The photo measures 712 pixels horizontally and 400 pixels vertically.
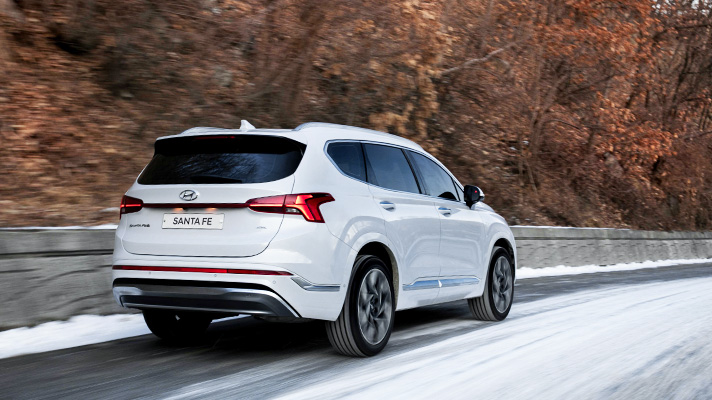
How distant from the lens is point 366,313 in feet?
20.4

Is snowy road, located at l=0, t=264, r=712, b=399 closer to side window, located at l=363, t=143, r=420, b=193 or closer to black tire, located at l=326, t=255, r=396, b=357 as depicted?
black tire, located at l=326, t=255, r=396, b=357

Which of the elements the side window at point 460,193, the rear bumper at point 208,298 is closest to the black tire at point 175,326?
the rear bumper at point 208,298

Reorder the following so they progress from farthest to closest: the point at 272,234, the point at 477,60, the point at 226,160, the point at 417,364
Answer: the point at 477,60 < the point at 417,364 < the point at 226,160 < the point at 272,234

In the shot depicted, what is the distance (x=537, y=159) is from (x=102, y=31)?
1392 cm

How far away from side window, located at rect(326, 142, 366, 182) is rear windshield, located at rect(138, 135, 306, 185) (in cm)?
41

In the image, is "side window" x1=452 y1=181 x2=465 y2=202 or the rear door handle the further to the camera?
"side window" x1=452 y1=181 x2=465 y2=202

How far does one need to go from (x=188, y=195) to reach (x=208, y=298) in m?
0.77

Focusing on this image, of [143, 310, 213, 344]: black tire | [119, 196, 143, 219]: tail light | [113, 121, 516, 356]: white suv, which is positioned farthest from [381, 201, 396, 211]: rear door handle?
[119, 196, 143, 219]: tail light

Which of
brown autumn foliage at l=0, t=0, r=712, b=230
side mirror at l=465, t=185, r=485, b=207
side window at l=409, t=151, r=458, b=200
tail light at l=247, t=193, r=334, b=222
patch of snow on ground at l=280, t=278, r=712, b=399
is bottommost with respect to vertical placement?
patch of snow on ground at l=280, t=278, r=712, b=399

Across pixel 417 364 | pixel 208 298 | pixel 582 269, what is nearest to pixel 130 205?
pixel 208 298

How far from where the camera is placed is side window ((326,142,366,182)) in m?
6.26

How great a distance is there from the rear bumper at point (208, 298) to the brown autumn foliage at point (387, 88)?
403 cm

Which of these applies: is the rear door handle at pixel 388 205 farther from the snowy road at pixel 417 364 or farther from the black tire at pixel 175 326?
the black tire at pixel 175 326

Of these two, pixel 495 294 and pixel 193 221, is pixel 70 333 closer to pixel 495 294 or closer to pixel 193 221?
pixel 193 221
